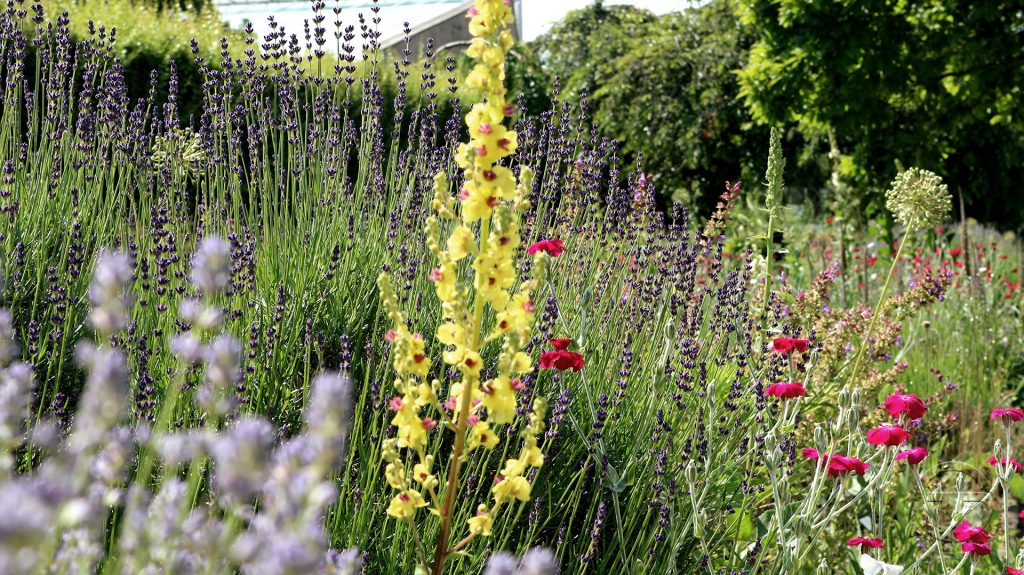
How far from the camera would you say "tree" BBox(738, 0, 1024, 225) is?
906 cm

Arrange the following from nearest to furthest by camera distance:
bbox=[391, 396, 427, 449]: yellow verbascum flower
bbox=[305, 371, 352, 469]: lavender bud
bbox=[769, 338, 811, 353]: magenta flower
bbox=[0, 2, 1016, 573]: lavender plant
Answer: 1. bbox=[305, 371, 352, 469]: lavender bud
2. bbox=[0, 2, 1016, 573]: lavender plant
3. bbox=[391, 396, 427, 449]: yellow verbascum flower
4. bbox=[769, 338, 811, 353]: magenta flower

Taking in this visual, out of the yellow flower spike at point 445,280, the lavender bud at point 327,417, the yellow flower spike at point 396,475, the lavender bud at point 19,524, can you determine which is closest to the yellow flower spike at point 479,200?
the yellow flower spike at point 445,280

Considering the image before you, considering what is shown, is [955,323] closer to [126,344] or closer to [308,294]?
[308,294]

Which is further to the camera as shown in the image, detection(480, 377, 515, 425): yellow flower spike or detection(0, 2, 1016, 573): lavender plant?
detection(480, 377, 515, 425): yellow flower spike

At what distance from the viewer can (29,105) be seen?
3664mm

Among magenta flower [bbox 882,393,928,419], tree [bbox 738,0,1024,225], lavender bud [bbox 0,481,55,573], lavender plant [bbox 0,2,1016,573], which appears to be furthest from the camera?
tree [bbox 738,0,1024,225]

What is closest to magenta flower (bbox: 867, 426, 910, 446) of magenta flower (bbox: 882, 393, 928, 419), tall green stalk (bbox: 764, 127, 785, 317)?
magenta flower (bbox: 882, 393, 928, 419)

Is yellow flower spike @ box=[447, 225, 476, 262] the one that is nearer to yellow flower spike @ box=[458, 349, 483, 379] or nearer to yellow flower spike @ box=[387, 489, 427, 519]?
yellow flower spike @ box=[458, 349, 483, 379]

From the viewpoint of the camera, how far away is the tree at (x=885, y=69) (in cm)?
906

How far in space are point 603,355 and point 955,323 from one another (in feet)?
14.3

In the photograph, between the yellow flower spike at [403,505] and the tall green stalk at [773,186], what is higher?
the tall green stalk at [773,186]

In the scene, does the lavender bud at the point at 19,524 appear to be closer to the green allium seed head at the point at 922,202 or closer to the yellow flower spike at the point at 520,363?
the yellow flower spike at the point at 520,363

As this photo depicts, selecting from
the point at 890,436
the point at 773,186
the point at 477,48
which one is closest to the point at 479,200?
the point at 477,48

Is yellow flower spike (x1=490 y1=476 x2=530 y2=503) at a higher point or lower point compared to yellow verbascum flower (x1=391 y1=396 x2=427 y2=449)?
lower
